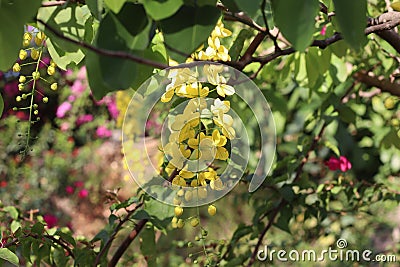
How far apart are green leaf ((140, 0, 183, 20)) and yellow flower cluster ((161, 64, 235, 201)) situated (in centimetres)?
31

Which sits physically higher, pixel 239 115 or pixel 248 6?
pixel 248 6

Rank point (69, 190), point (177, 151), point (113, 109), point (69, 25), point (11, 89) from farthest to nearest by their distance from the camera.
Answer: point (113, 109)
point (11, 89)
point (69, 190)
point (177, 151)
point (69, 25)

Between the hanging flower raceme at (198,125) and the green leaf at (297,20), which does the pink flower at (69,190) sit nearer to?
the hanging flower raceme at (198,125)

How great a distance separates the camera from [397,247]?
2.16 metres

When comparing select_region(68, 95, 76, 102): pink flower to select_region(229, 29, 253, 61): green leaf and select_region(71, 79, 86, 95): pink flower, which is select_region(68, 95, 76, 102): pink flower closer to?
select_region(71, 79, 86, 95): pink flower

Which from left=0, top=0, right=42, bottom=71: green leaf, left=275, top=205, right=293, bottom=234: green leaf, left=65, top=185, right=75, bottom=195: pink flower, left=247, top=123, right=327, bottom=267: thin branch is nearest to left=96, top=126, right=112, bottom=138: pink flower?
left=65, top=185, right=75, bottom=195: pink flower

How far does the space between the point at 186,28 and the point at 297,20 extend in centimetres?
10

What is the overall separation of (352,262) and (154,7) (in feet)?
5.66

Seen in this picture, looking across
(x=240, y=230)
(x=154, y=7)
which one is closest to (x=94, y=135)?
(x=240, y=230)

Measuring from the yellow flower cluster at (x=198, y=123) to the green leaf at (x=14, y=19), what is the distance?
0.96 feet

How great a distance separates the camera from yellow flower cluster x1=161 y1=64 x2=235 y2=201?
0.90 m

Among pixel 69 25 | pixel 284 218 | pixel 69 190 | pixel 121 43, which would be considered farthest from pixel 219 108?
pixel 69 190

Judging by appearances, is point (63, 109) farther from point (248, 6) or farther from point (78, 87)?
point (248, 6)

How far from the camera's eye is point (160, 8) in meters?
0.58
